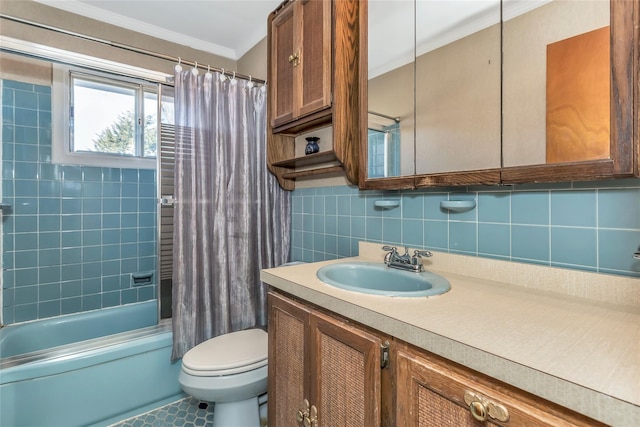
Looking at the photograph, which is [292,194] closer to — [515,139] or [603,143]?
[515,139]

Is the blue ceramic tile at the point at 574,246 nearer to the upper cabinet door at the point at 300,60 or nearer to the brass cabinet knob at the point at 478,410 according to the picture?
the brass cabinet knob at the point at 478,410

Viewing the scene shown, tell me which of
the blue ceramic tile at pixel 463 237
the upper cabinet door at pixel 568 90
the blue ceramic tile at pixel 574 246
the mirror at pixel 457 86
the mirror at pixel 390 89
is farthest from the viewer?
the mirror at pixel 390 89

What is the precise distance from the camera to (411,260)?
1204 millimetres

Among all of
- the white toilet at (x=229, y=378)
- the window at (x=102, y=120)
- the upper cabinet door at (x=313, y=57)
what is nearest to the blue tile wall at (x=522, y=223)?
the upper cabinet door at (x=313, y=57)

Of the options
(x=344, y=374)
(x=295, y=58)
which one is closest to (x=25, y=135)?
(x=295, y=58)

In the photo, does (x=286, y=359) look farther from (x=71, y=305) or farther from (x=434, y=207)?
(x=71, y=305)

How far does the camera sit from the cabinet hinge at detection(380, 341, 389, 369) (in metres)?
0.75

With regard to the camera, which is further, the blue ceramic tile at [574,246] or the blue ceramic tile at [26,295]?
the blue ceramic tile at [26,295]

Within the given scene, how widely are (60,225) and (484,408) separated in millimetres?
2742

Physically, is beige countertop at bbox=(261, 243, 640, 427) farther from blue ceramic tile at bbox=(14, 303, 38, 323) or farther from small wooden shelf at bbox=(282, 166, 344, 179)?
blue ceramic tile at bbox=(14, 303, 38, 323)

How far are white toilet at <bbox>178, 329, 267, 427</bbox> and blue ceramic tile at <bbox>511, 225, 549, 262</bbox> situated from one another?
3.95 ft

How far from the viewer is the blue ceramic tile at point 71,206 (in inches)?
83.9

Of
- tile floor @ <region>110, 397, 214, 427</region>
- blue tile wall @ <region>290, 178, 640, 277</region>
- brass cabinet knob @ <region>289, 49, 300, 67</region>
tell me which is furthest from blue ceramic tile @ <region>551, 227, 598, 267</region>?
tile floor @ <region>110, 397, 214, 427</region>

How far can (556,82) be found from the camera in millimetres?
865
